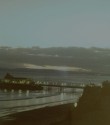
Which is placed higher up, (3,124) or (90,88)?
(90,88)

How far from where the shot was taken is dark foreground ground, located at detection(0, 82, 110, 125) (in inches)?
1276

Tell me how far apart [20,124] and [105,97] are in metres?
17.0

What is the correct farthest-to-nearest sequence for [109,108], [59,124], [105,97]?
1. [105,97]
2. [109,108]
3. [59,124]

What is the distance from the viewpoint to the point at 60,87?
13162 cm

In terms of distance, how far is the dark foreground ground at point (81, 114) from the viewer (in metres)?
32.4

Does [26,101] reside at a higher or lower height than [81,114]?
lower

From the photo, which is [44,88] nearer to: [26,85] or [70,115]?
[26,85]

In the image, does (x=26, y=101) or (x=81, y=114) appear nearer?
(x=81, y=114)

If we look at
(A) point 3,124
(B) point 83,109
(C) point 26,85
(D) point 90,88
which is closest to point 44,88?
(C) point 26,85

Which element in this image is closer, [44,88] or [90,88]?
[90,88]

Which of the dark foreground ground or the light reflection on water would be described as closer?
the dark foreground ground

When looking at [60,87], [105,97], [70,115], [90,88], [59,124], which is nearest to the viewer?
[59,124]

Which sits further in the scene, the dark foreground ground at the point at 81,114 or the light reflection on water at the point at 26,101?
the light reflection on water at the point at 26,101

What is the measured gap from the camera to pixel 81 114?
120 ft
